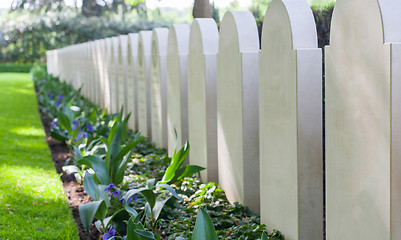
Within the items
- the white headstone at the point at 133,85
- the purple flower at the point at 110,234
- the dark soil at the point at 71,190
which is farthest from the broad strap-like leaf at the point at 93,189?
the white headstone at the point at 133,85

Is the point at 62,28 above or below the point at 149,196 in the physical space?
above

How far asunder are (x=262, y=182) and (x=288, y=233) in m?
0.37

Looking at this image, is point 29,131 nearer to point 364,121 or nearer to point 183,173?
point 183,173

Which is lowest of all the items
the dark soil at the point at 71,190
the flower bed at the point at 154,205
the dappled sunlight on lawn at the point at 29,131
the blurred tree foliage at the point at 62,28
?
the dark soil at the point at 71,190

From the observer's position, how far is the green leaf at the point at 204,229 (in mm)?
1899

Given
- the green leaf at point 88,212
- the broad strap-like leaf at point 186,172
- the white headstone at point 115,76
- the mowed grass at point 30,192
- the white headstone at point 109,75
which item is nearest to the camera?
the green leaf at point 88,212

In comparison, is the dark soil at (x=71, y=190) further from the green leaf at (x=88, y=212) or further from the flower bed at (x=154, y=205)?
the green leaf at (x=88, y=212)

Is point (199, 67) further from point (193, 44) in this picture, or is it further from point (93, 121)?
point (93, 121)

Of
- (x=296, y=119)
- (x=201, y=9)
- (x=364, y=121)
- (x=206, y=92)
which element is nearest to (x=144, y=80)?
(x=201, y=9)

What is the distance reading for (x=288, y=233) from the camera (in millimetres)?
2369

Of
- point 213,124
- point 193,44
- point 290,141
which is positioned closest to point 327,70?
point 290,141

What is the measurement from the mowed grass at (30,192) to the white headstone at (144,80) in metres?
1.14

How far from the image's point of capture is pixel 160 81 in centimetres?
475

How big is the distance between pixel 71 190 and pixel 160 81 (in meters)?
1.47
